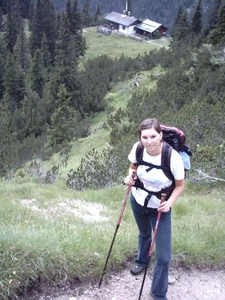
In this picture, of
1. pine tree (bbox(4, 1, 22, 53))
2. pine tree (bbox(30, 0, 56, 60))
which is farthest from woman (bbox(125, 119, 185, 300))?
pine tree (bbox(4, 1, 22, 53))

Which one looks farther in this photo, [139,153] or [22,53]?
[22,53]

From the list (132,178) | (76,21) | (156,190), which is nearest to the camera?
(156,190)

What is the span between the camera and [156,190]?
3.59 m

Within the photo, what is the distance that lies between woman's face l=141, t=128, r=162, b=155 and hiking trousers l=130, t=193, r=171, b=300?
1.97 feet

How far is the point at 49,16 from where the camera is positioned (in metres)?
52.8

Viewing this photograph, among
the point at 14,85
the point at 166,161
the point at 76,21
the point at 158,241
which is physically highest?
the point at 166,161

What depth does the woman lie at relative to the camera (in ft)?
11.4

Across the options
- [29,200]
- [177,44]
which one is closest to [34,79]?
[177,44]

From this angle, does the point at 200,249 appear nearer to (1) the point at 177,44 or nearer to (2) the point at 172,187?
(2) the point at 172,187

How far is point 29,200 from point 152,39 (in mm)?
57737

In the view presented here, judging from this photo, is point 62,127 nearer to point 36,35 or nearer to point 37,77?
point 37,77

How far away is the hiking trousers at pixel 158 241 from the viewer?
144 inches

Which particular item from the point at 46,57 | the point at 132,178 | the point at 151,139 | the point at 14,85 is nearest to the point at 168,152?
the point at 151,139

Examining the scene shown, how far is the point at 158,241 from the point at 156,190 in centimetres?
48
